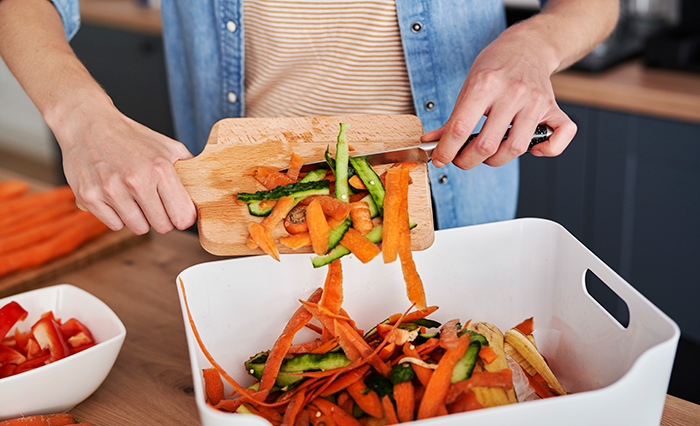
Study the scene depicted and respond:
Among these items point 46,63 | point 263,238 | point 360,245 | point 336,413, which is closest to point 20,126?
point 46,63

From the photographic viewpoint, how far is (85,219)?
4.39 ft

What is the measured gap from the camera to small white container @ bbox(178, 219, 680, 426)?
2.64 feet

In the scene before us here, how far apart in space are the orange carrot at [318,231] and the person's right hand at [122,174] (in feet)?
0.63

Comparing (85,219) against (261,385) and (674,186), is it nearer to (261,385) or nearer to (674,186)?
(261,385)

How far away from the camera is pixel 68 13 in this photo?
3.80 feet

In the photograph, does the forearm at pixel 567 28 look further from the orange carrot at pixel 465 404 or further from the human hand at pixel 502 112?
the orange carrot at pixel 465 404

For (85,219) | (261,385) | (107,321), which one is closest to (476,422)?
(261,385)

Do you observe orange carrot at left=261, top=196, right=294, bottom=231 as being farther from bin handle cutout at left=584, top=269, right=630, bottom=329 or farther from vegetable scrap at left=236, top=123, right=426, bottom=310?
bin handle cutout at left=584, top=269, right=630, bottom=329

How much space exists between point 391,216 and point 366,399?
→ 263mm

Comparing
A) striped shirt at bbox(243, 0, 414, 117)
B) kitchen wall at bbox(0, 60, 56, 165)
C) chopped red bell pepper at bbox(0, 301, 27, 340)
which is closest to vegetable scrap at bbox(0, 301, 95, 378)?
chopped red bell pepper at bbox(0, 301, 27, 340)

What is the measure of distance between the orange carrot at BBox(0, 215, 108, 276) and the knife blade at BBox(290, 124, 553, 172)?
2.01ft

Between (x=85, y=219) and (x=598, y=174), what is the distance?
1596 millimetres

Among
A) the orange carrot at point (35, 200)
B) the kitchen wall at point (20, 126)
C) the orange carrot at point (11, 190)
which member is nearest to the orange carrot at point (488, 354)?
the orange carrot at point (35, 200)

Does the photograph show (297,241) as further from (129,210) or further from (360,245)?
(129,210)
